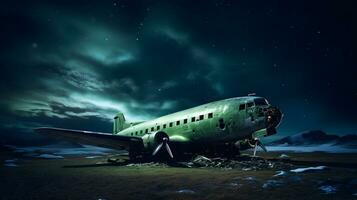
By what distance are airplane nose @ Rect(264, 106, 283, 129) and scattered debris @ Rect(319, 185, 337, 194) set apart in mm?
7663

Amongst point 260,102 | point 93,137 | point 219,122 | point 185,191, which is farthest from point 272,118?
point 93,137

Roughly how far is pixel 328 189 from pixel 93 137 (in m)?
16.2

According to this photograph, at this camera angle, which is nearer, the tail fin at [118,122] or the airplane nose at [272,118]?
the airplane nose at [272,118]

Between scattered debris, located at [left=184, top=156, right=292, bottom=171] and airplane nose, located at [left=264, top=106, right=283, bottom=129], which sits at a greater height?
airplane nose, located at [left=264, top=106, right=283, bottom=129]

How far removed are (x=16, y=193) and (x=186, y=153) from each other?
48.1 feet

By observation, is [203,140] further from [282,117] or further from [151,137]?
[282,117]

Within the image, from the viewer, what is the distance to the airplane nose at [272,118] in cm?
1443

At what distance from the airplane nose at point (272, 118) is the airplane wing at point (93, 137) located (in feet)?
31.5

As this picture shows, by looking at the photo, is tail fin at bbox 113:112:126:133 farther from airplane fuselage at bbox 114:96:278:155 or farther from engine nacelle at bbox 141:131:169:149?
engine nacelle at bbox 141:131:169:149

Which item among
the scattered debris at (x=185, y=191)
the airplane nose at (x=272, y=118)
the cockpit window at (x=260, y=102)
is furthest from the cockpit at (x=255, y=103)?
the scattered debris at (x=185, y=191)

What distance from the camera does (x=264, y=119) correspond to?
14.5 meters

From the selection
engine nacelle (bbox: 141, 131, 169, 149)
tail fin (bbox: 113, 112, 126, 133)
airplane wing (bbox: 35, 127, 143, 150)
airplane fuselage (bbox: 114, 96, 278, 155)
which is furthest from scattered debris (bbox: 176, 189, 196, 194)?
tail fin (bbox: 113, 112, 126, 133)

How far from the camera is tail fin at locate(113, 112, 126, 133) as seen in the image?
3438 centimetres

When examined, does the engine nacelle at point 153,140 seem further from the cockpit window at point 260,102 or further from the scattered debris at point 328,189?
the scattered debris at point 328,189
